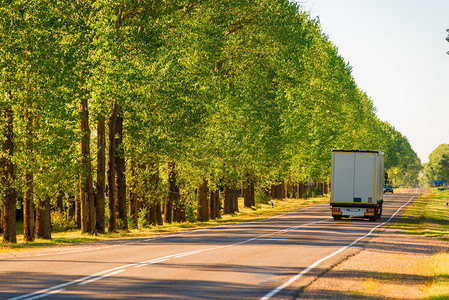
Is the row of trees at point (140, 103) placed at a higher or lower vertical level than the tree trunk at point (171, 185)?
higher

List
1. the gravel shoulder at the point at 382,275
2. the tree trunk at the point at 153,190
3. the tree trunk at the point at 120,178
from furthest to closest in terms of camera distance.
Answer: the tree trunk at the point at 153,190 → the tree trunk at the point at 120,178 → the gravel shoulder at the point at 382,275

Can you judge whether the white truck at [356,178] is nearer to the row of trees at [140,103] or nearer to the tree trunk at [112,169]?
the row of trees at [140,103]

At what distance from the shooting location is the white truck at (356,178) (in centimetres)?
3472

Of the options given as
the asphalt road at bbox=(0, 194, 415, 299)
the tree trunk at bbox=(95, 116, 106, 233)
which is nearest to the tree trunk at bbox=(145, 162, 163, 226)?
the tree trunk at bbox=(95, 116, 106, 233)

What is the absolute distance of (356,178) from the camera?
1375 inches

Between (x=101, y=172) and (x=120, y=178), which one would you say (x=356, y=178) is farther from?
(x=101, y=172)

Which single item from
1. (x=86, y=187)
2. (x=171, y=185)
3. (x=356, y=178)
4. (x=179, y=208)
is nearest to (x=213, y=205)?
(x=179, y=208)

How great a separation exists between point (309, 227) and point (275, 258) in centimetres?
1416

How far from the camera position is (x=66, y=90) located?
77.7 feet

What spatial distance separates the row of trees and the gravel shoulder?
40.1ft

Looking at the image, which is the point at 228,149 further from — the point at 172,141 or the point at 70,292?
the point at 70,292

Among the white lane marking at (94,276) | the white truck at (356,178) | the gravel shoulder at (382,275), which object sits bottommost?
the gravel shoulder at (382,275)

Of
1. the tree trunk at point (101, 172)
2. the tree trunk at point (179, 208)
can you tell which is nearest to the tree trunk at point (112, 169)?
the tree trunk at point (101, 172)

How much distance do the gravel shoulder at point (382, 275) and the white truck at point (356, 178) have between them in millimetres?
12222
